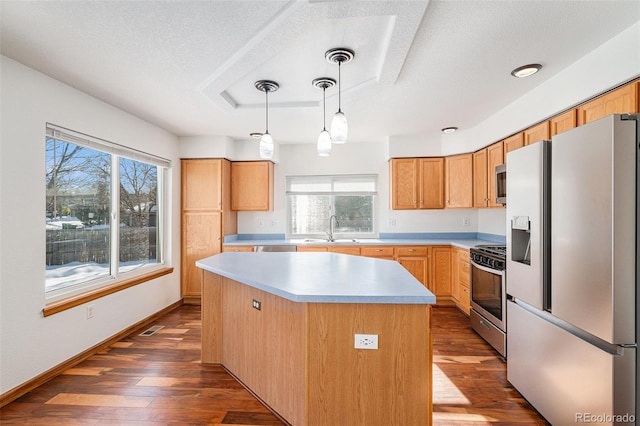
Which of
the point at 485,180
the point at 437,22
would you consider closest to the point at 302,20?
the point at 437,22

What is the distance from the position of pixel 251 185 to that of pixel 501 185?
3.36 metres

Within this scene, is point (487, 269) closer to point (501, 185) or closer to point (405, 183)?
point (501, 185)

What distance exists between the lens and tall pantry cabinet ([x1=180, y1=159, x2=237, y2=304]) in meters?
4.42

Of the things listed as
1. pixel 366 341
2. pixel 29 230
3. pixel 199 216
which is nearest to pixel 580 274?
pixel 366 341

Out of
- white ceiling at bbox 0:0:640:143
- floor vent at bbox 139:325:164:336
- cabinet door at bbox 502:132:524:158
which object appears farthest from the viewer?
floor vent at bbox 139:325:164:336

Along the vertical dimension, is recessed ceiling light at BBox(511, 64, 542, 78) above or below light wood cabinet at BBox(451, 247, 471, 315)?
above

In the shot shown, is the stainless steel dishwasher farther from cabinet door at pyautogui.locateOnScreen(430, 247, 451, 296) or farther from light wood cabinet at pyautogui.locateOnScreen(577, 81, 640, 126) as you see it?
light wood cabinet at pyautogui.locateOnScreen(577, 81, 640, 126)

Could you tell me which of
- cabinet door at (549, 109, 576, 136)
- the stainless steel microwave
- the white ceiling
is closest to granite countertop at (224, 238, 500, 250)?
the stainless steel microwave

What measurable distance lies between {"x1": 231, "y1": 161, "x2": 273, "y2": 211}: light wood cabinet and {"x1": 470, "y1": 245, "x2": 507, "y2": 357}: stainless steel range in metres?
2.98

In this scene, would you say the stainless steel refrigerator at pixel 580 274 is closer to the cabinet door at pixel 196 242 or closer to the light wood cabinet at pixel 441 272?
the light wood cabinet at pixel 441 272

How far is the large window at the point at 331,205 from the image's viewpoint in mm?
4992

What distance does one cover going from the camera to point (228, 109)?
3.27 meters

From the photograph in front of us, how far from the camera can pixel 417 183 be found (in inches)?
179

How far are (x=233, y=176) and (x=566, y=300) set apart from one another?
4.26 m
